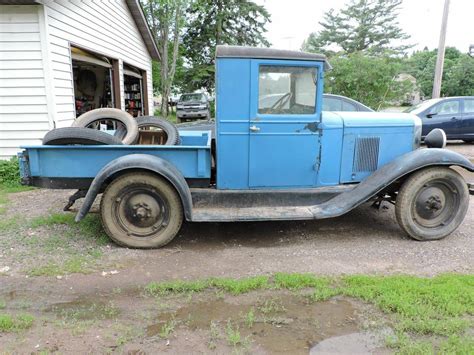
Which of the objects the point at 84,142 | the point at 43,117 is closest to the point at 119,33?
the point at 43,117

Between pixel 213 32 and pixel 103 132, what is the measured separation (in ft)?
79.3

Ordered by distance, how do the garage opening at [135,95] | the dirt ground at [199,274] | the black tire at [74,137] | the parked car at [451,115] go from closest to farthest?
the dirt ground at [199,274] < the black tire at [74,137] < the parked car at [451,115] < the garage opening at [135,95]

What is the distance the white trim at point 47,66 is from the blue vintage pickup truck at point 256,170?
3442 millimetres

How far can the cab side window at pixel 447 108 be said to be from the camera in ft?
38.8

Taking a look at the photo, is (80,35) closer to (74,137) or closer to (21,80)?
(21,80)

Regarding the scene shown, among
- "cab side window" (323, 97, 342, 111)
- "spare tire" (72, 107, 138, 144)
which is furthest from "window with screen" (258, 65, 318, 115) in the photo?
"cab side window" (323, 97, 342, 111)

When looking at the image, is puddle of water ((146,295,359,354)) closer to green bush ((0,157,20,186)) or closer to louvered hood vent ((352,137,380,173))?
louvered hood vent ((352,137,380,173))

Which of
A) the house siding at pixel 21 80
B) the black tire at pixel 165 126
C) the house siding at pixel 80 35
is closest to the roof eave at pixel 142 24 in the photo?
the house siding at pixel 80 35

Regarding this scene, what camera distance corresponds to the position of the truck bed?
4.23 m

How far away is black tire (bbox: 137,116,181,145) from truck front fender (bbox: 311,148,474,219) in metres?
1.95

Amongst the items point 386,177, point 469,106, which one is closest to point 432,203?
point 386,177

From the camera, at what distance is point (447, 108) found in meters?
11.9

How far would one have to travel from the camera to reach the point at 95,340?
2740 millimetres

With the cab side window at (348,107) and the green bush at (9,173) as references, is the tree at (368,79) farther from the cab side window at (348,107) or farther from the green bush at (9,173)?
the green bush at (9,173)
